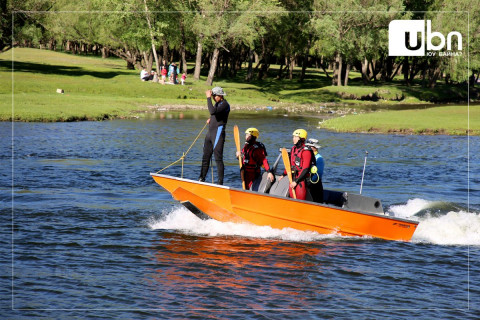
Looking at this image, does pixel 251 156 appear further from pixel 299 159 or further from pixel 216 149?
pixel 299 159

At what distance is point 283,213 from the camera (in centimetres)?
1504

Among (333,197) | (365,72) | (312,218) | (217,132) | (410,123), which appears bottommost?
(312,218)

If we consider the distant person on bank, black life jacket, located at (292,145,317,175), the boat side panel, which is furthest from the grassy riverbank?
black life jacket, located at (292,145,317,175)

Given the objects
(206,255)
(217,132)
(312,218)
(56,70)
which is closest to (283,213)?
(312,218)

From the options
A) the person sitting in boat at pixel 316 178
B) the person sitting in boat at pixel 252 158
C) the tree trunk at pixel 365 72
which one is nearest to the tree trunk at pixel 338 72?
the tree trunk at pixel 365 72

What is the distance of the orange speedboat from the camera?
14805 millimetres

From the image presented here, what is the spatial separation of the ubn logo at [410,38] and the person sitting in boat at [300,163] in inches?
2224

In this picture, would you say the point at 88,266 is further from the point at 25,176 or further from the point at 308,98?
the point at 308,98

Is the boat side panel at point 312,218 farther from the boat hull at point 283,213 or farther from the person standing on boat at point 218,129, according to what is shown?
the person standing on boat at point 218,129

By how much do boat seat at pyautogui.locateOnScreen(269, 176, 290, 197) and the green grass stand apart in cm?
2386

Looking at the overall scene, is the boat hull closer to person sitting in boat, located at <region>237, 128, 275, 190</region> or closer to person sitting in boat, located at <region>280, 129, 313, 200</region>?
person sitting in boat, located at <region>280, 129, 313, 200</region>

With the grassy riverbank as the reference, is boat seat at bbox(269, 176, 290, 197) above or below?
below

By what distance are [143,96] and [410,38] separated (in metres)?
37.2

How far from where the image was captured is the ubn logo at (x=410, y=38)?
70750 mm
